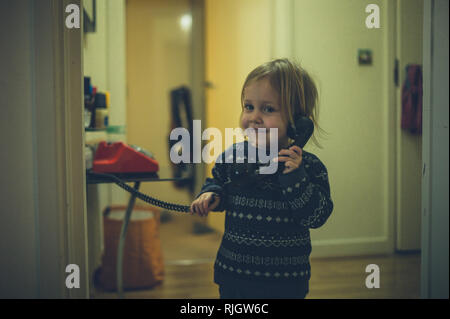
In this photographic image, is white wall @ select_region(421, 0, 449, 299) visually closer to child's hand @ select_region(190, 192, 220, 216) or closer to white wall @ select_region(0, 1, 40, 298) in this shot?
child's hand @ select_region(190, 192, 220, 216)

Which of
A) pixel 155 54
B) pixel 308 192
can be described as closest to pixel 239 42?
pixel 308 192

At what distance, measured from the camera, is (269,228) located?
0.87 metres

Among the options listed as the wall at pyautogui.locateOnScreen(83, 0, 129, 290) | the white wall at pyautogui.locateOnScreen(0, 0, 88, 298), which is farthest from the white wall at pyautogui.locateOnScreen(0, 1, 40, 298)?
the wall at pyautogui.locateOnScreen(83, 0, 129, 290)

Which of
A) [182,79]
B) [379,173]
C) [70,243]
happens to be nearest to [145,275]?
[70,243]

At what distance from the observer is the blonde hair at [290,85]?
0.85m

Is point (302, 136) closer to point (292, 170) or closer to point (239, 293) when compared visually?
point (292, 170)

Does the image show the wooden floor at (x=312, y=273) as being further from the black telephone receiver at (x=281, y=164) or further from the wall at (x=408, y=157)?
the black telephone receiver at (x=281, y=164)

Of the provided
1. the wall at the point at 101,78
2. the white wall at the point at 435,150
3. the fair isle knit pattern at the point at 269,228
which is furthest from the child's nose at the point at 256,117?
the wall at the point at 101,78

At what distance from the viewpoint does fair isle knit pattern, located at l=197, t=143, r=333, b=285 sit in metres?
0.86

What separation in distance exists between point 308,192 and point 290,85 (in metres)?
0.24

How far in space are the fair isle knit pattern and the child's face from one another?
99 millimetres

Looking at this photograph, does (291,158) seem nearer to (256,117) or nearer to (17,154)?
(256,117)

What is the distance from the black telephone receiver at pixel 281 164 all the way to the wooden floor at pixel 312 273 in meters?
0.35
